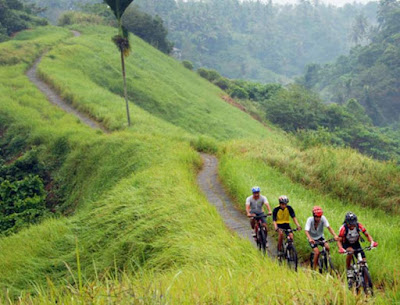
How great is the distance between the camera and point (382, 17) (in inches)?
4289

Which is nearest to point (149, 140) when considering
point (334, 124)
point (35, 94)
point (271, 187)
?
point (271, 187)

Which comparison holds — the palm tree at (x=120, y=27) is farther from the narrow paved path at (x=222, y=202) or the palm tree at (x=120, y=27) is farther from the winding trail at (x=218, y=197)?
the narrow paved path at (x=222, y=202)

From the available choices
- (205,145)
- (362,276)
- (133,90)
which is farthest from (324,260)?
(133,90)

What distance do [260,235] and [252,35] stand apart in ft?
547

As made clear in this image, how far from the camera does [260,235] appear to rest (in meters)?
7.53

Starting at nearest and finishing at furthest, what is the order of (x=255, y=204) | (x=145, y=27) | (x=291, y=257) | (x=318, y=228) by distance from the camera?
(x=318, y=228)
(x=291, y=257)
(x=255, y=204)
(x=145, y=27)

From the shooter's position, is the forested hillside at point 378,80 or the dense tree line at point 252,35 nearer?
the forested hillside at point 378,80

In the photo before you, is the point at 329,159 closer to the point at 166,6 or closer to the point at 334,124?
the point at 334,124

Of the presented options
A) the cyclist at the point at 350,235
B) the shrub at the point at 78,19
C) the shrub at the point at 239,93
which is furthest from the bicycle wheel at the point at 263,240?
the shrub at the point at 78,19

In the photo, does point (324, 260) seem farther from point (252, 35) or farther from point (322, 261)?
point (252, 35)

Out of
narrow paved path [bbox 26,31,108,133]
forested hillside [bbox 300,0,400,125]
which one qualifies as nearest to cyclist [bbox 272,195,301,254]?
narrow paved path [bbox 26,31,108,133]

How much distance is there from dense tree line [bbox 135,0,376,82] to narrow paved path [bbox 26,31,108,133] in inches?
3711

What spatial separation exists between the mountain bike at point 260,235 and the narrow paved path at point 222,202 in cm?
28

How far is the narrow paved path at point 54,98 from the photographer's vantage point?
2096 centimetres
